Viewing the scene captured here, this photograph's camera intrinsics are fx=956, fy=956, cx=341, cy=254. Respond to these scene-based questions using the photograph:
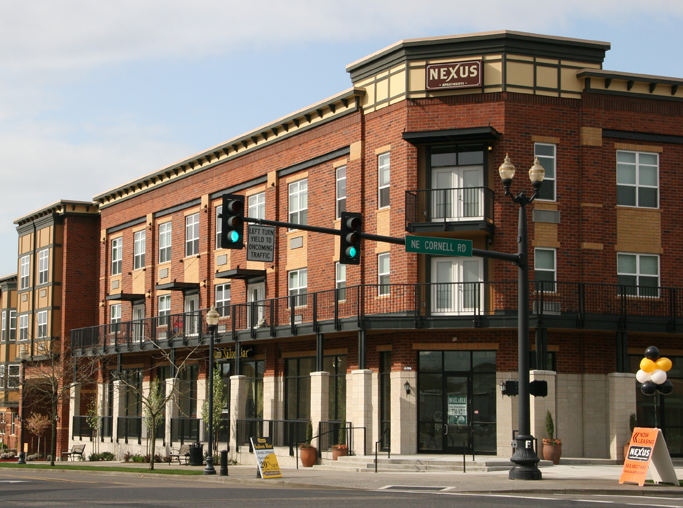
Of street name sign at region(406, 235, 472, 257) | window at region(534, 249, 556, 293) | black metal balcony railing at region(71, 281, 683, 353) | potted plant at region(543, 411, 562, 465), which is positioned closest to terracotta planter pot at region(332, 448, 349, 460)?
black metal balcony railing at region(71, 281, 683, 353)

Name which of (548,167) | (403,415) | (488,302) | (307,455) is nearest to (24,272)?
(307,455)

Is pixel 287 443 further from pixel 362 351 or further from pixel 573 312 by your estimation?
pixel 573 312

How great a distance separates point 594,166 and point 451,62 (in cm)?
585

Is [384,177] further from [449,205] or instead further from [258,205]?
[258,205]

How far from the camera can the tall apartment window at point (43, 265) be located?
188 ft

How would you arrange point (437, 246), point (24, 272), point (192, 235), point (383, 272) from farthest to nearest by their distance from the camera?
point (24, 272), point (192, 235), point (383, 272), point (437, 246)

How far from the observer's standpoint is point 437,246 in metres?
22.2

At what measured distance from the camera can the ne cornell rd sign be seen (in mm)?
31125

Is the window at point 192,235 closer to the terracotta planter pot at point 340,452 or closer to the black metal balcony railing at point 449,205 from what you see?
the black metal balcony railing at point 449,205

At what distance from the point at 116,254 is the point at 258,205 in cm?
1522

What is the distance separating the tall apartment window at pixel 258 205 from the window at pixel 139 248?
10365 mm

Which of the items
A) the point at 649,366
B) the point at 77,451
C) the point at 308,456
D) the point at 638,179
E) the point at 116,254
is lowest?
the point at 77,451

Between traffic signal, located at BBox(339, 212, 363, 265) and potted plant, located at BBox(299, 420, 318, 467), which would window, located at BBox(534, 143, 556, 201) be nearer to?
potted plant, located at BBox(299, 420, 318, 467)

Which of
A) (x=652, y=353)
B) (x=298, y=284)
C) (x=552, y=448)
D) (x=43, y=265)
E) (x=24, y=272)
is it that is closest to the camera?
(x=652, y=353)
